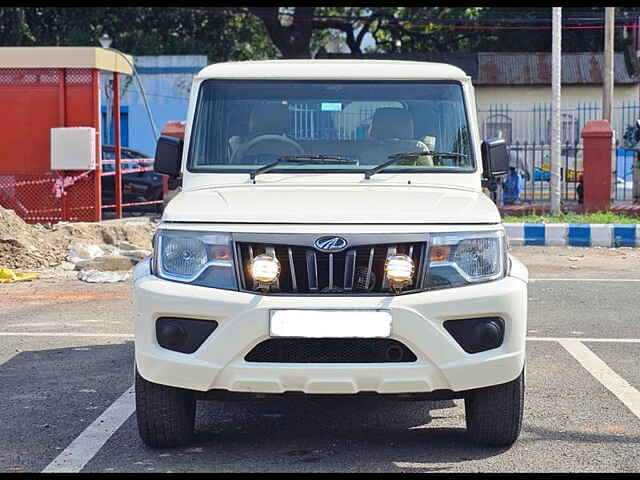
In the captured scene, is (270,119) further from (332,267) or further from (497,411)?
(497,411)

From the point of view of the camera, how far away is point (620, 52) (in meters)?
42.2

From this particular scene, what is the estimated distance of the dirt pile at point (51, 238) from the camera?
1350cm

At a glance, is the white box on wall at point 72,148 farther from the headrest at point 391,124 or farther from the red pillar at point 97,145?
the headrest at point 391,124

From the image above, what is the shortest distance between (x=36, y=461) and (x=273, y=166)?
2087 mm

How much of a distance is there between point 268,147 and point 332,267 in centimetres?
164

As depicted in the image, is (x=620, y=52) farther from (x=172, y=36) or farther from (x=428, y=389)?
(x=428, y=389)

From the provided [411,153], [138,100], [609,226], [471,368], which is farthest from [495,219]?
[138,100]

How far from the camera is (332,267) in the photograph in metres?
5.25

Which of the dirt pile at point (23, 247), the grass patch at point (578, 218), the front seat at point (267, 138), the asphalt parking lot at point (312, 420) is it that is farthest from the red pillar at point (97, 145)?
the front seat at point (267, 138)

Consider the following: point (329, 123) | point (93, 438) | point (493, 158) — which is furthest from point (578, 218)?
A: point (93, 438)

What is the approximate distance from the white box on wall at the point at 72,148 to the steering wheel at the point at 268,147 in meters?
11.0

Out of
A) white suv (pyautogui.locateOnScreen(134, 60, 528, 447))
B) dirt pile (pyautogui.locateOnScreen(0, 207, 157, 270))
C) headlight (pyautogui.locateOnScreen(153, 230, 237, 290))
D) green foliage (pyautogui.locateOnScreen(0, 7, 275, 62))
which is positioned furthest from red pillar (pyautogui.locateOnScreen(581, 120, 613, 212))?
green foliage (pyautogui.locateOnScreen(0, 7, 275, 62))

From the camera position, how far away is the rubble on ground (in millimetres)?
13430

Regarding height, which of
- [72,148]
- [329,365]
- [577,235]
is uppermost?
[72,148]
